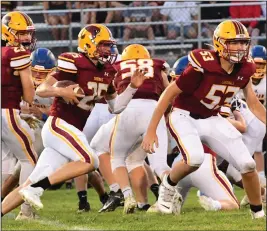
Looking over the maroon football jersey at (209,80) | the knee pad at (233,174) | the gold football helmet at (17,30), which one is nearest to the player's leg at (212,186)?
the maroon football jersey at (209,80)

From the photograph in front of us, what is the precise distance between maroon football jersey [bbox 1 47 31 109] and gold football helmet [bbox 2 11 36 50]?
51 centimetres

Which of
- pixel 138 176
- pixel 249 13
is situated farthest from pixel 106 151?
pixel 249 13

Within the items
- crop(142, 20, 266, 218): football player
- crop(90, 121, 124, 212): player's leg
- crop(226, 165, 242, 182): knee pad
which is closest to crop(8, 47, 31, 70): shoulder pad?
crop(142, 20, 266, 218): football player

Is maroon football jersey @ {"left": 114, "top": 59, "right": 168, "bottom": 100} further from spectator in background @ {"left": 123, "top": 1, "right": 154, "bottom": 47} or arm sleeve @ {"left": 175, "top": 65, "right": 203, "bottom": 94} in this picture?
spectator in background @ {"left": 123, "top": 1, "right": 154, "bottom": 47}

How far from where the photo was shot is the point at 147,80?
8609mm

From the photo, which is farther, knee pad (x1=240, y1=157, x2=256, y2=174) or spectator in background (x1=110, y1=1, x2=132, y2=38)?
spectator in background (x1=110, y1=1, x2=132, y2=38)

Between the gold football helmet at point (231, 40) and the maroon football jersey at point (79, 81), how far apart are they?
855mm

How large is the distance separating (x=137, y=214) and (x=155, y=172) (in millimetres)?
600

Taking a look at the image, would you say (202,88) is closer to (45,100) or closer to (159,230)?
Result: (159,230)

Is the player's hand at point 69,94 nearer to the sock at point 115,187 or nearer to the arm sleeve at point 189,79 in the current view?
the arm sleeve at point 189,79

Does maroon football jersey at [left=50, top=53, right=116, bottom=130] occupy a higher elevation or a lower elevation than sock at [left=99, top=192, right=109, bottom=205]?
higher

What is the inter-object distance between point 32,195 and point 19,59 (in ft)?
3.27

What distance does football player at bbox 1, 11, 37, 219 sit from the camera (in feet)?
23.7

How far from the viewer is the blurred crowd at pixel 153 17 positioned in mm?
12812
